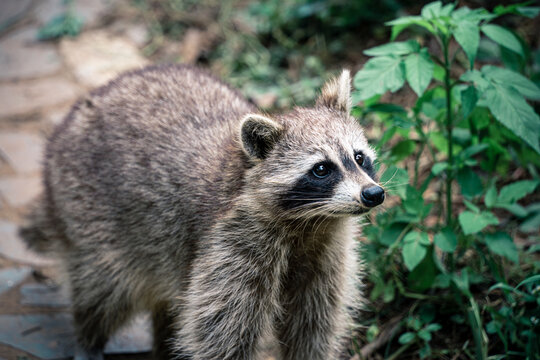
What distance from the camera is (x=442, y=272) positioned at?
3967mm

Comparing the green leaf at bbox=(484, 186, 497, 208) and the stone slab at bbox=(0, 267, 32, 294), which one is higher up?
the green leaf at bbox=(484, 186, 497, 208)

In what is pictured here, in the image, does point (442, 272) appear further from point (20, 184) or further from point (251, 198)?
point (20, 184)

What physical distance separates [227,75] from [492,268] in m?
3.87

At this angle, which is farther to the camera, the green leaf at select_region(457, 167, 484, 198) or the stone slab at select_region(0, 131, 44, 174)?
the stone slab at select_region(0, 131, 44, 174)

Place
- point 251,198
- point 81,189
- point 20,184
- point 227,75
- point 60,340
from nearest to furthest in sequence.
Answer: point 251,198
point 81,189
point 60,340
point 20,184
point 227,75

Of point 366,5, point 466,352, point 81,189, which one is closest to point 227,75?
point 366,5

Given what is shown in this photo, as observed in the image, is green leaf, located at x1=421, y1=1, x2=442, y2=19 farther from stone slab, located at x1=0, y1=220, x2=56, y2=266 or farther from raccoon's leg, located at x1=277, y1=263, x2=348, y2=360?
stone slab, located at x1=0, y1=220, x2=56, y2=266

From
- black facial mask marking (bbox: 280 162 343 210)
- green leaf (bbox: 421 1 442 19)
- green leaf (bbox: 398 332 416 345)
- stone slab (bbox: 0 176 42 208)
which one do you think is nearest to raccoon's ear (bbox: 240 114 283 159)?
black facial mask marking (bbox: 280 162 343 210)

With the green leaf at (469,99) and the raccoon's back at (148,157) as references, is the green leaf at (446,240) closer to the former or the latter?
the green leaf at (469,99)

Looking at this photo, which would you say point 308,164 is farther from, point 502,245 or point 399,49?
point 502,245

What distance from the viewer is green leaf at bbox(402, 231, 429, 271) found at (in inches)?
139

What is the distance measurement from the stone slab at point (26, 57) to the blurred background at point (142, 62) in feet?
0.04

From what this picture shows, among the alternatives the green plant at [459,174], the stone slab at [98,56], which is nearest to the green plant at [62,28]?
the stone slab at [98,56]

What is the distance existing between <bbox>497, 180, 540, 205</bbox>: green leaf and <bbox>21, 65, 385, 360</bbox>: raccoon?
963mm
